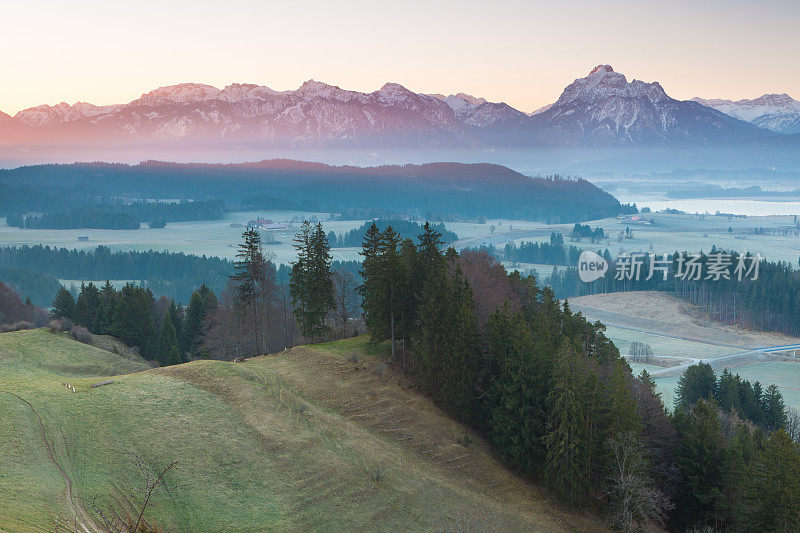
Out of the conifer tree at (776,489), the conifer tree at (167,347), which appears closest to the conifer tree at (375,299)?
the conifer tree at (167,347)

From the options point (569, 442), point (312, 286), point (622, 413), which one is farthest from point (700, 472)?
point (312, 286)

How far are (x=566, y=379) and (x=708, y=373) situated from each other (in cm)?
4392

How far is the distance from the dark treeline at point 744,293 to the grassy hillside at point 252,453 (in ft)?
341

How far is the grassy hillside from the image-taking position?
84.8 feet

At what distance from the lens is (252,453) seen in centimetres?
3162

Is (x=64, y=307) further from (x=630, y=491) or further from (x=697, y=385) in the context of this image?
(x=697, y=385)

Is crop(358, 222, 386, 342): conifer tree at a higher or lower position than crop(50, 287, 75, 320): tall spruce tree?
higher

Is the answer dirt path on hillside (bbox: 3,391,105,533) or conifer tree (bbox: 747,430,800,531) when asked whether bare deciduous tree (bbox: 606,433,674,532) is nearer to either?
conifer tree (bbox: 747,430,800,531)

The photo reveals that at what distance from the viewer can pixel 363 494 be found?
3086 cm

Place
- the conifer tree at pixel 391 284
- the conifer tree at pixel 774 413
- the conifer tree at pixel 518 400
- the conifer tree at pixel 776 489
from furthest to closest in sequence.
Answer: the conifer tree at pixel 774 413 → the conifer tree at pixel 391 284 → the conifer tree at pixel 518 400 → the conifer tree at pixel 776 489

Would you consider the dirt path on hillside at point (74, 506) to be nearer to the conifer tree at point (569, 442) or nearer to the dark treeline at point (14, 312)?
the conifer tree at point (569, 442)

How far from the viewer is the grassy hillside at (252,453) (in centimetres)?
2584

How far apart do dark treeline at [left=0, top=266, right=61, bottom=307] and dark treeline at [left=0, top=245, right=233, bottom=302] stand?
41.5ft

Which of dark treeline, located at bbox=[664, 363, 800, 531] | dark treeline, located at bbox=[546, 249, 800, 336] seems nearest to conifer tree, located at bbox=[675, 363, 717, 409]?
dark treeline, located at bbox=[664, 363, 800, 531]
